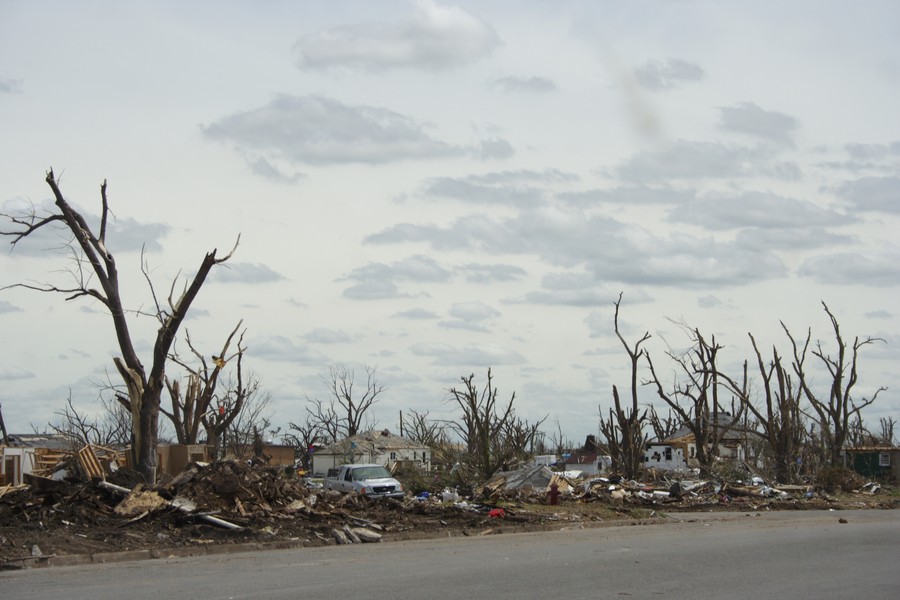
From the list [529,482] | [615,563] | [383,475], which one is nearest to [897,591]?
[615,563]

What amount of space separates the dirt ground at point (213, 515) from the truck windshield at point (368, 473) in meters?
9.16

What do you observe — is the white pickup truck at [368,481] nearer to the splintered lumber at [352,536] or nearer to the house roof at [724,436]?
the splintered lumber at [352,536]

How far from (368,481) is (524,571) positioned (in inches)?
862

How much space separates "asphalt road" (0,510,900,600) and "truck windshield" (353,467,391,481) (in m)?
14.5

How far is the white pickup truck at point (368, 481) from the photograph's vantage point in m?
34.9

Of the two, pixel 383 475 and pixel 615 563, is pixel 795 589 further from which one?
pixel 383 475

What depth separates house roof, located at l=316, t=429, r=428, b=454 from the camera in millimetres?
62188

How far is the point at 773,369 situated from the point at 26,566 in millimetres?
38820

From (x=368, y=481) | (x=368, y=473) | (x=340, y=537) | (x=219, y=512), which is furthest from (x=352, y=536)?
(x=368, y=473)

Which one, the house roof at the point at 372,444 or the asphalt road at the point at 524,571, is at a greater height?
the house roof at the point at 372,444

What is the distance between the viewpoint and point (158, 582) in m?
13.4

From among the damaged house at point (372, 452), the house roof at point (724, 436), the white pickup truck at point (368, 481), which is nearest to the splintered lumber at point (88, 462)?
the white pickup truck at point (368, 481)

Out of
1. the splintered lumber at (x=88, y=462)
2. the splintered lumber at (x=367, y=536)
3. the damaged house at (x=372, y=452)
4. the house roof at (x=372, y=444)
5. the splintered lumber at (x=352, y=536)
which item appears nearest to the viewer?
the splintered lumber at (x=352, y=536)

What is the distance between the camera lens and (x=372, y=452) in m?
61.9
